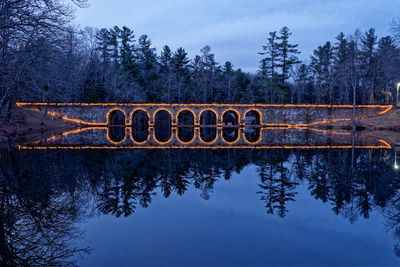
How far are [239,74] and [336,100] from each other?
24.1 meters

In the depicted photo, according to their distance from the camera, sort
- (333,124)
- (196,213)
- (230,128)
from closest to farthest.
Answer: (196,213)
(333,124)
(230,128)

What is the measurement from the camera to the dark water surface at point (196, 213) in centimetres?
503

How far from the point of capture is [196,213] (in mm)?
7246

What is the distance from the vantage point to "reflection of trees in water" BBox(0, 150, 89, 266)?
4.92 meters

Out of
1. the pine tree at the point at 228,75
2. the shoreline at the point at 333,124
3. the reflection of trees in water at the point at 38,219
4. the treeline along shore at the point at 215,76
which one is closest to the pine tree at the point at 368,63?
the treeline along shore at the point at 215,76

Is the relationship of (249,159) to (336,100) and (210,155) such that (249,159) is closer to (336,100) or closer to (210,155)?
(210,155)

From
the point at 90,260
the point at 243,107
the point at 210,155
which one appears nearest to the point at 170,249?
the point at 90,260

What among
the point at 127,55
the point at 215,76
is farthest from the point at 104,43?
the point at 215,76

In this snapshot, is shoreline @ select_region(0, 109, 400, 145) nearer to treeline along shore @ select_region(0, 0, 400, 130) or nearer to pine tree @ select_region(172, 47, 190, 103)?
treeline along shore @ select_region(0, 0, 400, 130)

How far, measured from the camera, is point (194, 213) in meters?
7.24

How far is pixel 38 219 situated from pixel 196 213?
3.74 m

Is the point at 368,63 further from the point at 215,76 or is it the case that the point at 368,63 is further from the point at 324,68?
the point at 215,76

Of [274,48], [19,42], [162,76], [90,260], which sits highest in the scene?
[274,48]

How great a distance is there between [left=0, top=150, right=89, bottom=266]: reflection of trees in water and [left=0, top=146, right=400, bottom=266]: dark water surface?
2cm
